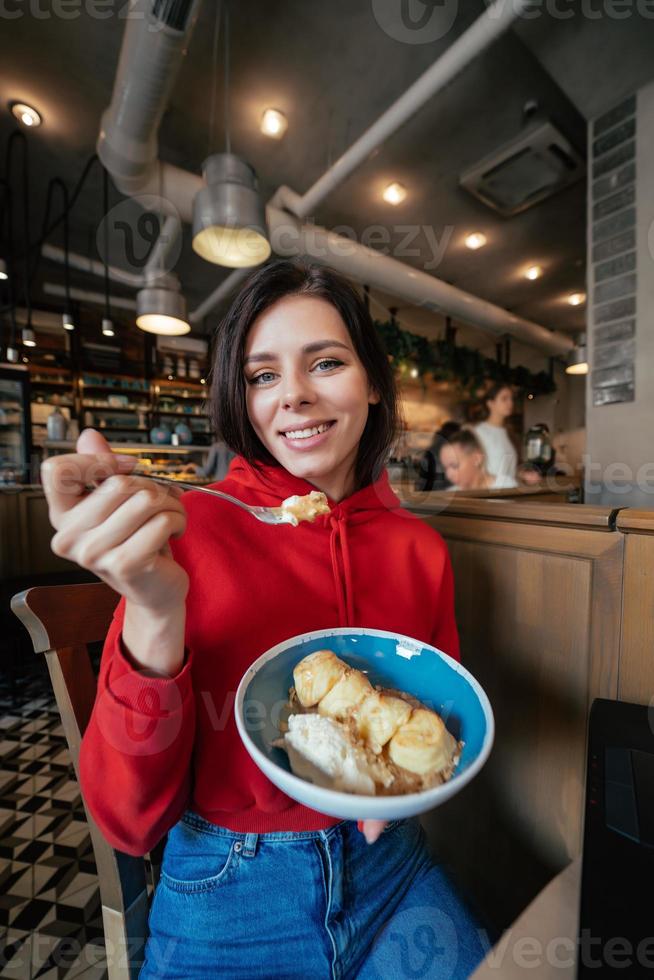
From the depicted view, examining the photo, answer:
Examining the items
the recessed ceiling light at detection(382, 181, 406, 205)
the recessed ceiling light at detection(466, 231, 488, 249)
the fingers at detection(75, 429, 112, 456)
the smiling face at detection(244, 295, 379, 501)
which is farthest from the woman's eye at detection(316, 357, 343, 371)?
the recessed ceiling light at detection(466, 231, 488, 249)

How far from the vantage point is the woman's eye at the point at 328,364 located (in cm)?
90

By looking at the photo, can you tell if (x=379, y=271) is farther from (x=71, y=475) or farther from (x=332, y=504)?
(x=71, y=475)

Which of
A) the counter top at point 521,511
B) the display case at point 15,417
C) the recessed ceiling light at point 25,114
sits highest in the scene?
the recessed ceiling light at point 25,114

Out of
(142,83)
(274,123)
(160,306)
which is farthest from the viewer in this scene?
(160,306)

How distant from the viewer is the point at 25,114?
3133mm

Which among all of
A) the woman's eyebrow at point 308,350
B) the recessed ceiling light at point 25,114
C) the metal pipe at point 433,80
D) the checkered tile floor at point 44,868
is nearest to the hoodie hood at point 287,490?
the woman's eyebrow at point 308,350

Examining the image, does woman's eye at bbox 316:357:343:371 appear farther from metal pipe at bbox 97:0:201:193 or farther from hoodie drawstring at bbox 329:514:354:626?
metal pipe at bbox 97:0:201:193

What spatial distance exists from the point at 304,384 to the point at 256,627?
1.63 ft

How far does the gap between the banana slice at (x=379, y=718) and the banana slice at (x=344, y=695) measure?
0.04 ft

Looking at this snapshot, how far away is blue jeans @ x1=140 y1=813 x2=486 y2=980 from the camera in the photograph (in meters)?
0.66

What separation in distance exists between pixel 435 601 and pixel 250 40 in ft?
A: 11.3

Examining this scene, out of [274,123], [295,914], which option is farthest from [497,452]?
[295,914]

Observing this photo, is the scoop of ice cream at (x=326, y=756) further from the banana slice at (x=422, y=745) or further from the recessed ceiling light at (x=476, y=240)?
the recessed ceiling light at (x=476, y=240)

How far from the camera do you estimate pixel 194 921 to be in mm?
674
